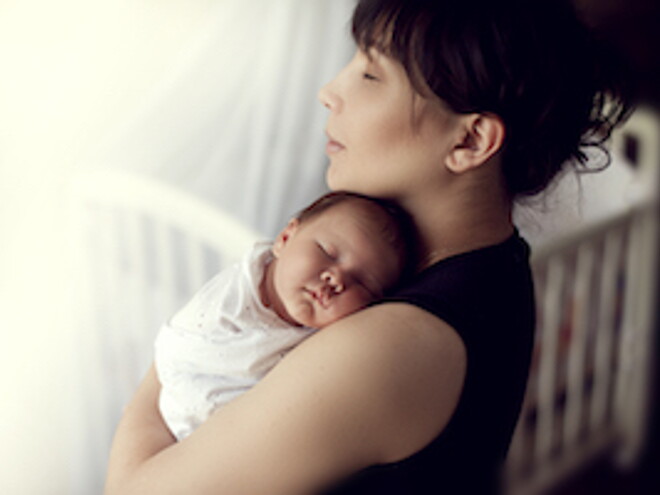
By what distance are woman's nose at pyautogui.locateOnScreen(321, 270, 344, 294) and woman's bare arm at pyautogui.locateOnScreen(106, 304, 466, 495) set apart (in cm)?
8

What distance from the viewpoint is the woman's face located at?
0.82 m

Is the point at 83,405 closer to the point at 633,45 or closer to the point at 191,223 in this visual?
the point at 191,223

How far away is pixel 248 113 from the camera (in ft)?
4.69

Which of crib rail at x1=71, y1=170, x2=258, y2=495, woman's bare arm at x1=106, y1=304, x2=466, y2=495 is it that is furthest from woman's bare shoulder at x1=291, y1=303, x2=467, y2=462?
crib rail at x1=71, y1=170, x2=258, y2=495

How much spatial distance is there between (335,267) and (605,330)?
5.61 ft

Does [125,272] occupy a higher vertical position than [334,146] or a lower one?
lower

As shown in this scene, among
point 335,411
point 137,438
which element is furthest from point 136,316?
point 335,411

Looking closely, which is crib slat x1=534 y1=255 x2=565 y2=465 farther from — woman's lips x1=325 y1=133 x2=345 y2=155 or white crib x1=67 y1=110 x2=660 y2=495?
woman's lips x1=325 y1=133 x2=345 y2=155

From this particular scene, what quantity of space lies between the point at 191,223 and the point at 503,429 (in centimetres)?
70

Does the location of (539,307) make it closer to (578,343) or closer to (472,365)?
(578,343)

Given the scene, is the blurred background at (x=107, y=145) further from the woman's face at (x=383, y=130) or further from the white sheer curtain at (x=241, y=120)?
the woman's face at (x=383, y=130)

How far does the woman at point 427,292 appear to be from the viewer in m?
0.72

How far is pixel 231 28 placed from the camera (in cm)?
133

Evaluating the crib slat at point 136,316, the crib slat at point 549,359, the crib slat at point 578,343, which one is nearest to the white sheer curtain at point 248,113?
the crib slat at point 136,316
